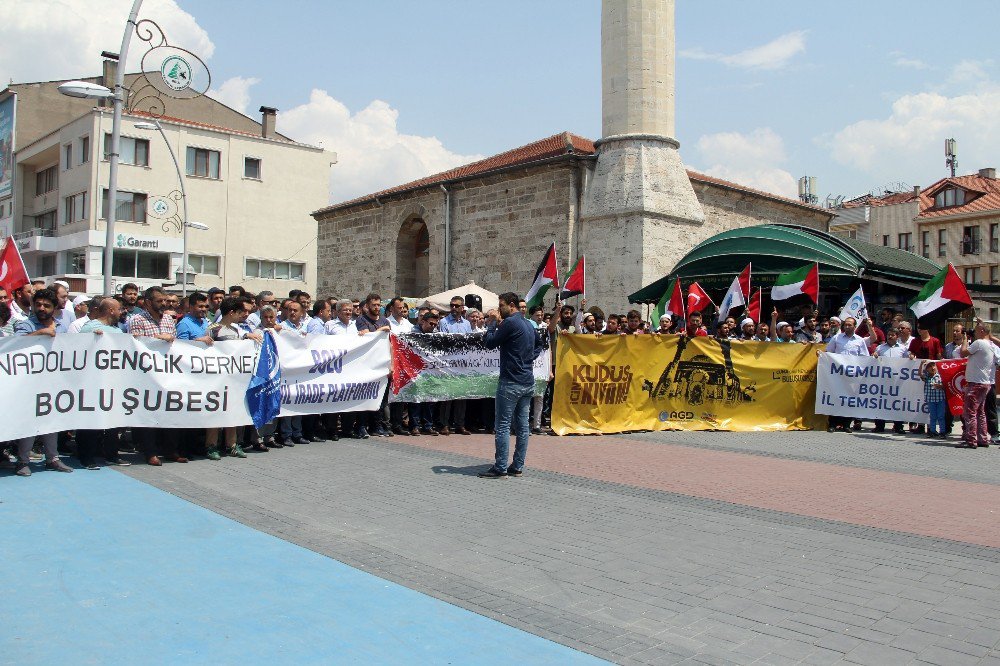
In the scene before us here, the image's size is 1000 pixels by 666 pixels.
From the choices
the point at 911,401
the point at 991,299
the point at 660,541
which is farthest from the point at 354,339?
the point at 991,299

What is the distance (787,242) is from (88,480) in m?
18.3

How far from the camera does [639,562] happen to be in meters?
5.52

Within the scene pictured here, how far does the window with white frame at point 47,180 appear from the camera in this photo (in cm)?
5291

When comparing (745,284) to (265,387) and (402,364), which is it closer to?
(402,364)

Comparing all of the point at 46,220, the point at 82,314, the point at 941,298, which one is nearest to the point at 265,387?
the point at 82,314

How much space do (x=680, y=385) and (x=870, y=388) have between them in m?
3.42

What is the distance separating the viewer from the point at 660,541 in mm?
6066

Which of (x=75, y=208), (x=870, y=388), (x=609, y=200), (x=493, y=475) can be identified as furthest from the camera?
(x=75, y=208)

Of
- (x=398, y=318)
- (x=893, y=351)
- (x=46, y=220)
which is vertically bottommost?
(x=893, y=351)

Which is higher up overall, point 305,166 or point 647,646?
point 305,166

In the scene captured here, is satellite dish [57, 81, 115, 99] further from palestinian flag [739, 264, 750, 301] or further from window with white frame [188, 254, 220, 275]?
window with white frame [188, 254, 220, 275]

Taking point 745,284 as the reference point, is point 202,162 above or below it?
above

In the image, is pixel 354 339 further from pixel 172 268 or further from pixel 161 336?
pixel 172 268

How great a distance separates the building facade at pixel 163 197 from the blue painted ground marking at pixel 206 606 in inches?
1540
